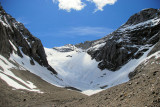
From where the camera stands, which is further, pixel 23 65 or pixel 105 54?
pixel 105 54

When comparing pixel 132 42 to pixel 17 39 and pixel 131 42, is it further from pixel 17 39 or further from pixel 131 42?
pixel 17 39

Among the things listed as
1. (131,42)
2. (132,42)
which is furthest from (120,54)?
(132,42)

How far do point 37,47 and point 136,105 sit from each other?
90598 millimetres

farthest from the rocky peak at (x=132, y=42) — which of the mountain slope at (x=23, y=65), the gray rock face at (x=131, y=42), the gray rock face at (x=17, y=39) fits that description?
the gray rock face at (x=17, y=39)

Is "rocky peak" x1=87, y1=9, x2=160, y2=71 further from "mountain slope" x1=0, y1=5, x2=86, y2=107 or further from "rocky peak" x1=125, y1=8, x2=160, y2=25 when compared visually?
"mountain slope" x1=0, y1=5, x2=86, y2=107

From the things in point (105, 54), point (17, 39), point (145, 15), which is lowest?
point (17, 39)

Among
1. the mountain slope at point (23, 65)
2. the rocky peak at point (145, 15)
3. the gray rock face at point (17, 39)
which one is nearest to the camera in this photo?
the mountain slope at point (23, 65)

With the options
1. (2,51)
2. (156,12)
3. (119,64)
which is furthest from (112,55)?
(2,51)

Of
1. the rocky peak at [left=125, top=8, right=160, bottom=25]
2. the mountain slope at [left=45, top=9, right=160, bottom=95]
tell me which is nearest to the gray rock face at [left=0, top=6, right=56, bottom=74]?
the mountain slope at [left=45, top=9, right=160, bottom=95]

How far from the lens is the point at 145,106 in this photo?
30.7 ft

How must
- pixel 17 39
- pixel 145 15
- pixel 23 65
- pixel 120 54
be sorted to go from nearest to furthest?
pixel 23 65, pixel 17 39, pixel 120 54, pixel 145 15

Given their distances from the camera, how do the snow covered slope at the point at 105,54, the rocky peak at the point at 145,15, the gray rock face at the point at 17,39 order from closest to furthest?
the gray rock face at the point at 17,39 → the snow covered slope at the point at 105,54 → the rocky peak at the point at 145,15

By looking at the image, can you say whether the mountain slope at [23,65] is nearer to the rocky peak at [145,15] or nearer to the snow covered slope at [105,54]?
the snow covered slope at [105,54]

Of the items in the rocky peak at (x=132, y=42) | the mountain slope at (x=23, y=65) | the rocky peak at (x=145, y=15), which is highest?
the rocky peak at (x=145, y=15)
